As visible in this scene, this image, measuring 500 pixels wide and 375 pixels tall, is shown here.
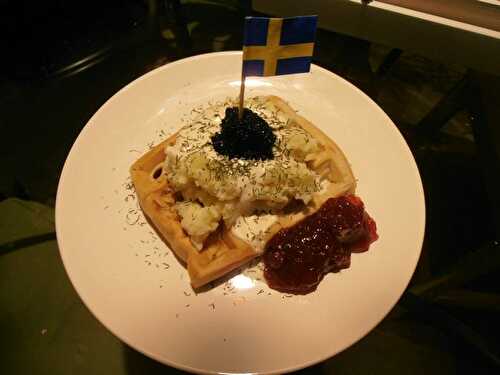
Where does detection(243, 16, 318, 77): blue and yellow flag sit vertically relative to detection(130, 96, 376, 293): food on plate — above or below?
above

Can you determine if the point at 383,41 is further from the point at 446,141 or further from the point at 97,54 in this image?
the point at 97,54

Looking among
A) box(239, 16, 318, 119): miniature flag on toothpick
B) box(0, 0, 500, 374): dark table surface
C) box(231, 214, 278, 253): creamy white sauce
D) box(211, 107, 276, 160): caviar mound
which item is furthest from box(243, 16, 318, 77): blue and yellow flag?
box(0, 0, 500, 374): dark table surface

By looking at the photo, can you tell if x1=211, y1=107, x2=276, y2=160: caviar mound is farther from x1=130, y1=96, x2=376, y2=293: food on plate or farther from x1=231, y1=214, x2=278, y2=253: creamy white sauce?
x1=231, y1=214, x2=278, y2=253: creamy white sauce

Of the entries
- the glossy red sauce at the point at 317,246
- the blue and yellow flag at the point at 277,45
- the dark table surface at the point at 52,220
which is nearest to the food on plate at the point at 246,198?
the glossy red sauce at the point at 317,246

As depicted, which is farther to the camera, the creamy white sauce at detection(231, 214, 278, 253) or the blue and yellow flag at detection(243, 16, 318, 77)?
the creamy white sauce at detection(231, 214, 278, 253)

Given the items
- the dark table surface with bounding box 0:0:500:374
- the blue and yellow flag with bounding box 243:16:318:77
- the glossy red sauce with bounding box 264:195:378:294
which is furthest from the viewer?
the dark table surface with bounding box 0:0:500:374

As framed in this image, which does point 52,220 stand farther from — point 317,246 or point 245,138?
point 317,246

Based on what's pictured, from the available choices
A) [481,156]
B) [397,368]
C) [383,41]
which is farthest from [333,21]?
[397,368]
